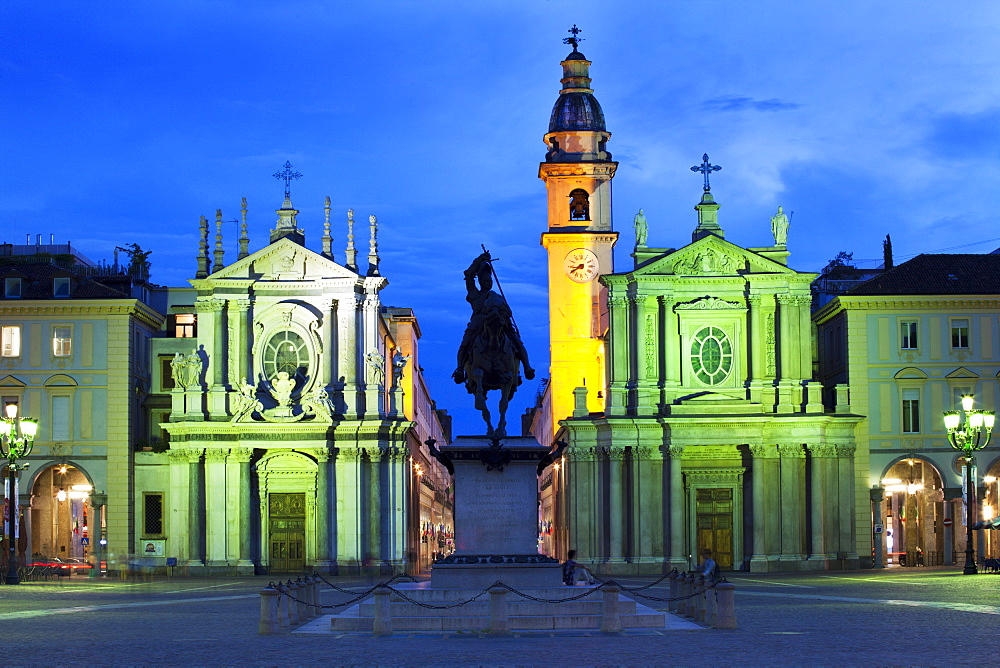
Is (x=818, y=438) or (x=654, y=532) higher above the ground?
(x=818, y=438)

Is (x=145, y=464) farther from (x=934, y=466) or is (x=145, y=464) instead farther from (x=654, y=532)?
(x=934, y=466)

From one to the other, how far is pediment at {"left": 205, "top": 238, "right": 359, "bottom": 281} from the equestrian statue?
40.9 meters

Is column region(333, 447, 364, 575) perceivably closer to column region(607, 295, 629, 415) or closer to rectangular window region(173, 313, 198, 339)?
column region(607, 295, 629, 415)

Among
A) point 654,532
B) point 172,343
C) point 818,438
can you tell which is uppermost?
point 172,343

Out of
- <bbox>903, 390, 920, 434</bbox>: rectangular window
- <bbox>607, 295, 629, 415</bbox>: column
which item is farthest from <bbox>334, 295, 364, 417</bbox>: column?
<bbox>903, 390, 920, 434</bbox>: rectangular window

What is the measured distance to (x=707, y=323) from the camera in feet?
237

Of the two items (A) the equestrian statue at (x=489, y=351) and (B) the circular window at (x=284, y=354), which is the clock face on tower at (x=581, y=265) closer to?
(B) the circular window at (x=284, y=354)

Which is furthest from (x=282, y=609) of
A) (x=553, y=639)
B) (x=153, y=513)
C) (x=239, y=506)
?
(x=153, y=513)

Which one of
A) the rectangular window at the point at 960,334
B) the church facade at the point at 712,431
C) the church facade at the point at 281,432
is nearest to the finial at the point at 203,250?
the church facade at the point at 281,432

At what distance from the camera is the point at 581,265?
3364 inches

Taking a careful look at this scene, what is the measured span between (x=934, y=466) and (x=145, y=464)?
37.8 meters

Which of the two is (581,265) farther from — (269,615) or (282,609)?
(269,615)

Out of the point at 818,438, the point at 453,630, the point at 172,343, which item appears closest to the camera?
the point at 453,630

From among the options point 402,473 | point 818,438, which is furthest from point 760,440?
point 402,473
